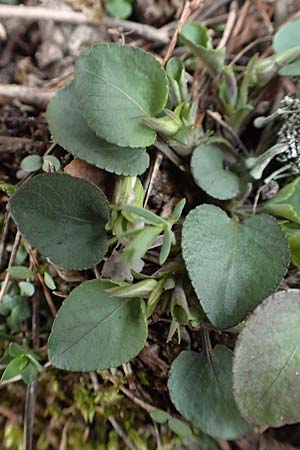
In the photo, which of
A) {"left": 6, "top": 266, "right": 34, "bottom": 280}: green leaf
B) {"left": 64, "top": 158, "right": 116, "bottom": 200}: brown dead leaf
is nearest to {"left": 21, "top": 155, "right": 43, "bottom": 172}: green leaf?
{"left": 64, "top": 158, "right": 116, "bottom": 200}: brown dead leaf

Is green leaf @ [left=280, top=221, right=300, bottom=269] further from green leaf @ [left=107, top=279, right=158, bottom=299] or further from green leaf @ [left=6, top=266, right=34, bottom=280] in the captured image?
green leaf @ [left=6, top=266, right=34, bottom=280]

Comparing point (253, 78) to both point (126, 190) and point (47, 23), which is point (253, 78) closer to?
point (126, 190)

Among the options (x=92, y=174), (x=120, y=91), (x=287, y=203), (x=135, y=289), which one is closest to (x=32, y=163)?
(x=92, y=174)

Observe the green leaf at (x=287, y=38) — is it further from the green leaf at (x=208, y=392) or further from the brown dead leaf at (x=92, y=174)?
the green leaf at (x=208, y=392)

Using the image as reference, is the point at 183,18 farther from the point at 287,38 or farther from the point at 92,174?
the point at 92,174

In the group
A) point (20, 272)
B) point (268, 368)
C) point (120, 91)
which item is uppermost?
point (120, 91)
